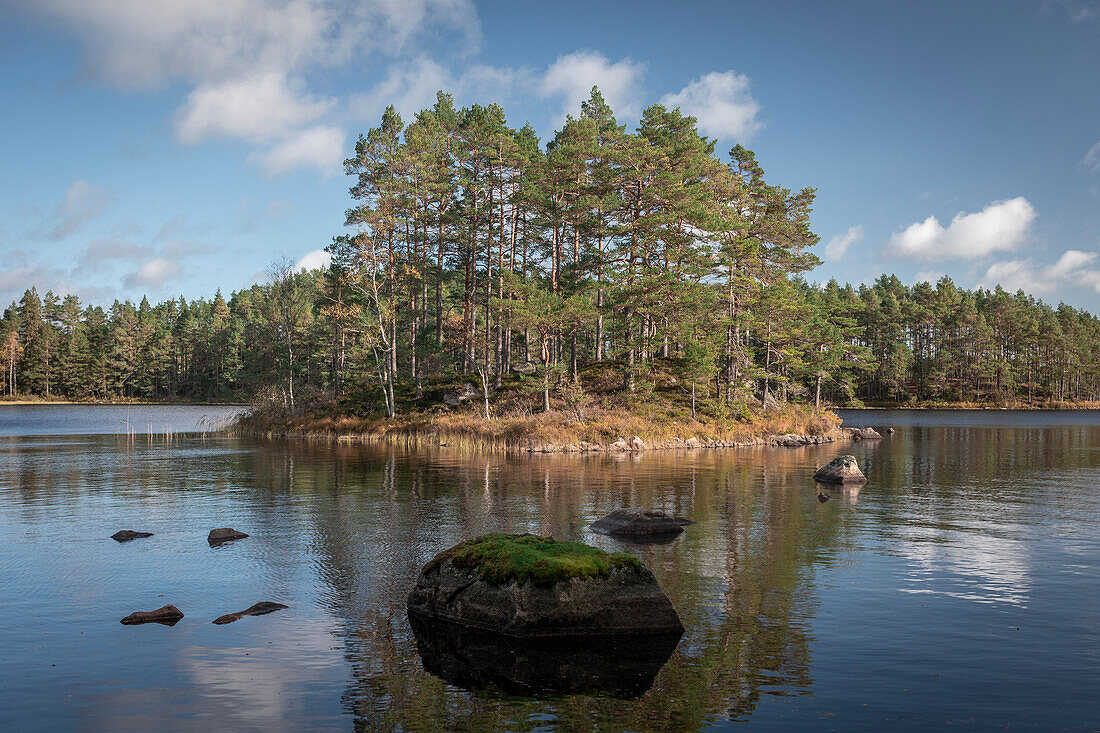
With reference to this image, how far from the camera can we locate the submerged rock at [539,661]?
9.86 metres

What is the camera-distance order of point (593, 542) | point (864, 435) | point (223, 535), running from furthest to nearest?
1. point (864, 435)
2. point (223, 535)
3. point (593, 542)

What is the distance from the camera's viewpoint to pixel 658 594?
1223 centimetres

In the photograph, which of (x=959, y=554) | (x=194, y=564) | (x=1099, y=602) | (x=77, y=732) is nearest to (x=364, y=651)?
(x=77, y=732)

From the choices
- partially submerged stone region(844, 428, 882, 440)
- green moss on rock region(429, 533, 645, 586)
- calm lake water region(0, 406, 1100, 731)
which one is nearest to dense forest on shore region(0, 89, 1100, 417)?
partially submerged stone region(844, 428, 882, 440)

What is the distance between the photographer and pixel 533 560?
1230 centimetres

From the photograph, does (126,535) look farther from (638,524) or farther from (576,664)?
(576,664)

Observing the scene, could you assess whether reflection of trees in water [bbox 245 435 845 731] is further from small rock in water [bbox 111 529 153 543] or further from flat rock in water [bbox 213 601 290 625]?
small rock in water [bbox 111 529 153 543]

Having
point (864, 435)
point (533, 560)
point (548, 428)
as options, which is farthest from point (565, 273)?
point (533, 560)

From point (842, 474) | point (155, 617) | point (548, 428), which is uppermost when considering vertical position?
point (548, 428)

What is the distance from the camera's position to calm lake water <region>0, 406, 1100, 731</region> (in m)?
9.01

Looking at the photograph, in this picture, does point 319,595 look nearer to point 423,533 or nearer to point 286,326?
point 423,533

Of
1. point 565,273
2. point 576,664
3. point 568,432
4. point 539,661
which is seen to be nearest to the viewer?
point 576,664

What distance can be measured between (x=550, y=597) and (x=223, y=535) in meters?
11.9

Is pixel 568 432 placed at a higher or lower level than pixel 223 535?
higher
